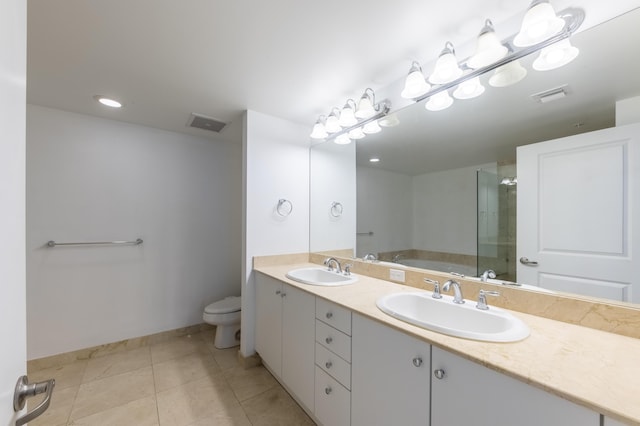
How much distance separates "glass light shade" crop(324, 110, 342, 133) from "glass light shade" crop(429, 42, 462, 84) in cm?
85

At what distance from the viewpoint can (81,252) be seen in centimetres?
231

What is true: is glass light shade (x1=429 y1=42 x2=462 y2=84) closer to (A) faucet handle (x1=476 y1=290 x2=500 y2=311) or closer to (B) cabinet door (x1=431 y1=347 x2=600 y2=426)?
(A) faucet handle (x1=476 y1=290 x2=500 y2=311)

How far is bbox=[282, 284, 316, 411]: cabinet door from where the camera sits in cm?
152

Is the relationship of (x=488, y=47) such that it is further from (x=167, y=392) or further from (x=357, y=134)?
(x=167, y=392)

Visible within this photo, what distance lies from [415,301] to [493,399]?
25.4 inches

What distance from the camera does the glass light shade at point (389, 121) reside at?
186 cm

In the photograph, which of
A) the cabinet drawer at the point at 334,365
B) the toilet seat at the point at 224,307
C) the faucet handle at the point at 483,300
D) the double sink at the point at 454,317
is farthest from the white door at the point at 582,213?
the toilet seat at the point at 224,307

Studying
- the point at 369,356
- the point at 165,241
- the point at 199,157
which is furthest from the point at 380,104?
the point at 165,241

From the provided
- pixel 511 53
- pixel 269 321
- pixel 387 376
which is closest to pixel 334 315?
pixel 387 376

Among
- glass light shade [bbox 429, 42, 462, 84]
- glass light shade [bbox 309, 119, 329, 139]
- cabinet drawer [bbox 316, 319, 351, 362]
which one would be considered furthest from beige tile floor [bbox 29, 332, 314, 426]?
glass light shade [bbox 429, 42, 462, 84]

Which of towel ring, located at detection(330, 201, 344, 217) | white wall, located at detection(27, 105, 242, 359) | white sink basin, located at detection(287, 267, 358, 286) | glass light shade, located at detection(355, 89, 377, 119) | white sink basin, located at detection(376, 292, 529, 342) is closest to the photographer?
white sink basin, located at detection(376, 292, 529, 342)

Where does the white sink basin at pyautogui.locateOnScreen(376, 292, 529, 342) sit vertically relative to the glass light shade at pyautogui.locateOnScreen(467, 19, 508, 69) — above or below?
below

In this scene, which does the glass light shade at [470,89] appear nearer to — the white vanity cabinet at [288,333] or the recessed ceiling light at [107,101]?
the white vanity cabinet at [288,333]

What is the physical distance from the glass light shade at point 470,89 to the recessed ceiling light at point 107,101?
252cm
